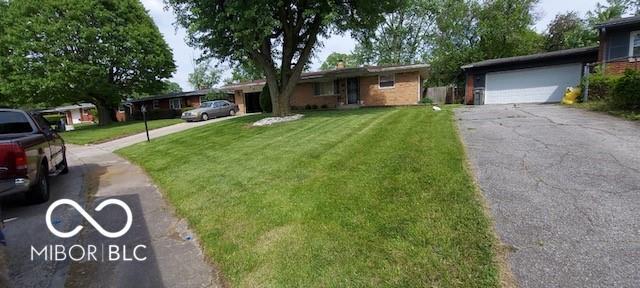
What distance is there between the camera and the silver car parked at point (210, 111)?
75.4ft

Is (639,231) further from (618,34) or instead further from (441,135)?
(618,34)

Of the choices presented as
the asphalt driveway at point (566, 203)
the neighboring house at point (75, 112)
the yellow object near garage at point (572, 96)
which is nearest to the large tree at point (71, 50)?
the asphalt driveway at point (566, 203)

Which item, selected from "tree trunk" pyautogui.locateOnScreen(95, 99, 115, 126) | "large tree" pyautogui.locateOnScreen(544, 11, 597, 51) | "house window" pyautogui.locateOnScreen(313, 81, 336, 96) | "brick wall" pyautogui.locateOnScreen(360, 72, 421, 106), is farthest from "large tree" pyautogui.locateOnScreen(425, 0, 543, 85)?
"tree trunk" pyautogui.locateOnScreen(95, 99, 115, 126)

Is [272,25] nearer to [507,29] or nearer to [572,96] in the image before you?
[572,96]

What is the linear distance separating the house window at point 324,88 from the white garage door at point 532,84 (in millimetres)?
10173

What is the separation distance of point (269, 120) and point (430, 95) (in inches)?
628

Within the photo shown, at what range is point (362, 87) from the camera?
22.9 metres

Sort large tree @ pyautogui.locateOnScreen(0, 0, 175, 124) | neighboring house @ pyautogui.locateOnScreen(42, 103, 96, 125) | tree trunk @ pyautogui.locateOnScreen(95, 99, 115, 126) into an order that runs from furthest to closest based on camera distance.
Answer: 1. neighboring house @ pyautogui.locateOnScreen(42, 103, 96, 125)
2. tree trunk @ pyautogui.locateOnScreen(95, 99, 115, 126)
3. large tree @ pyautogui.locateOnScreen(0, 0, 175, 124)

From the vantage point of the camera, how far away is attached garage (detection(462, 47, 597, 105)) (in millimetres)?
18125

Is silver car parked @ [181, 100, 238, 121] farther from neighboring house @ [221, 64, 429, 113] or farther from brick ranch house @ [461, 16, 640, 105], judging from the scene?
brick ranch house @ [461, 16, 640, 105]

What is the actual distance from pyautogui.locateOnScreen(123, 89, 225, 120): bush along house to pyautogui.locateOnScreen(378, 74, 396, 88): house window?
59.3ft

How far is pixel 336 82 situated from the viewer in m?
23.6

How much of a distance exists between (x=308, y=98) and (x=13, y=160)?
20547mm

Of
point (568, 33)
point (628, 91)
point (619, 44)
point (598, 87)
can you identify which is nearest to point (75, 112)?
point (598, 87)
